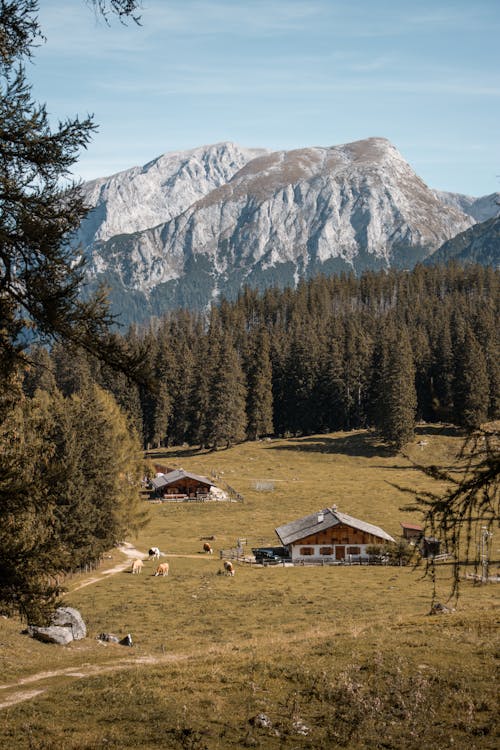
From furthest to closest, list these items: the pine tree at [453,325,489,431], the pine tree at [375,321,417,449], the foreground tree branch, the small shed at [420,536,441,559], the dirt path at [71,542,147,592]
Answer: the pine tree at [453,325,489,431]
the pine tree at [375,321,417,449]
the dirt path at [71,542,147,592]
the foreground tree branch
the small shed at [420,536,441,559]

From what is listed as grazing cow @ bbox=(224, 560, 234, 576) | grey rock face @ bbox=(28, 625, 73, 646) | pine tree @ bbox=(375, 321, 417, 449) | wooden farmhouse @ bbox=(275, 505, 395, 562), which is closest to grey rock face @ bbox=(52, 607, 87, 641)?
grey rock face @ bbox=(28, 625, 73, 646)

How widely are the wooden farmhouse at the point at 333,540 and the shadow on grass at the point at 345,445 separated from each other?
43.9 m

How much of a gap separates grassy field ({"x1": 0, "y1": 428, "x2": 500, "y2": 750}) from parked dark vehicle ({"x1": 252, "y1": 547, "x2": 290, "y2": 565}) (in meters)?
1.62

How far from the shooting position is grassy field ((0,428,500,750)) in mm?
16656

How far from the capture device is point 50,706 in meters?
19.4

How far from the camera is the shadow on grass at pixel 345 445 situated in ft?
345

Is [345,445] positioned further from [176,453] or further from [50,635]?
[50,635]

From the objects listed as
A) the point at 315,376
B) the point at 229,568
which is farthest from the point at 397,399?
the point at 229,568

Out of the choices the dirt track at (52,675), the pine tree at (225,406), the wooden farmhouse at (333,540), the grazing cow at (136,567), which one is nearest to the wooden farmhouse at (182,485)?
the pine tree at (225,406)

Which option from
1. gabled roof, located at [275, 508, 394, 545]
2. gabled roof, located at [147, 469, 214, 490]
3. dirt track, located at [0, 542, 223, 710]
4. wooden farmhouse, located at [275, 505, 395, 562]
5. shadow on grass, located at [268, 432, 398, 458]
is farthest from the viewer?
shadow on grass, located at [268, 432, 398, 458]

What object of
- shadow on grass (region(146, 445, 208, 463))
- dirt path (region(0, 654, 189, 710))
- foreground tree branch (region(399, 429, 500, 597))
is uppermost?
foreground tree branch (region(399, 429, 500, 597))

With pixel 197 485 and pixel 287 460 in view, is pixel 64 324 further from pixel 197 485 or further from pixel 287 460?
pixel 287 460

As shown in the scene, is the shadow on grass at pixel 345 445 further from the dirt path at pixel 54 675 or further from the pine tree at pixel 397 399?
the dirt path at pixel 54 675

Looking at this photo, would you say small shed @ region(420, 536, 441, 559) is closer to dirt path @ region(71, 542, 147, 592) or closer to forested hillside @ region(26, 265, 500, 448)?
dirt path @ region(71, 542, 147, 592)
